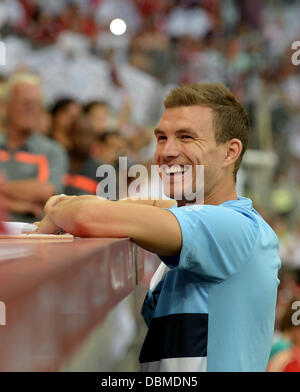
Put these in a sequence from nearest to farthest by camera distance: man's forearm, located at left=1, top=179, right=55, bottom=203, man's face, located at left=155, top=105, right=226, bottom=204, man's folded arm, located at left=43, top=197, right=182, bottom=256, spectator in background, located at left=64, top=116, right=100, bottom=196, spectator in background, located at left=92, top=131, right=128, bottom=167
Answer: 1. man's folded arm, located at left=43, top=197, right=182, bottom=256
2. man's face, located at left=155, top=105, right=226, bottom=204
3. man's forearm, located at left=1, top=179, right=55, bottom=203
4. spectator in background, located at left=64, top=116, right=100, bottom=196
5. spectator in background, located at left=92, top=131, right=128, bottom=167

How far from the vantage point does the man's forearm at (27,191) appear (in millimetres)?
2172

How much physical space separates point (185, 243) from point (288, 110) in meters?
4.86

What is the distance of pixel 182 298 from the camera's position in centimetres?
97

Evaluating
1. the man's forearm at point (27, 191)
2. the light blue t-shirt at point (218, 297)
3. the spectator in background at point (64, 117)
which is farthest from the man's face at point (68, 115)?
the light blue t-shirt at point (218, 297)

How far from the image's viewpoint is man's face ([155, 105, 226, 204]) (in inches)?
41.5

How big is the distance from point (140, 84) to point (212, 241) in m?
3.46

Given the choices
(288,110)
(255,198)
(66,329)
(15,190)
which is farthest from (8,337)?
(288,110)

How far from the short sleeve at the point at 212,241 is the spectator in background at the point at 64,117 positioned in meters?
1.84

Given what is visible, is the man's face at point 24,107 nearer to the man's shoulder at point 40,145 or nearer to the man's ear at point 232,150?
the man's shoulder at point 40,145

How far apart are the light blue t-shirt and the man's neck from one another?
1394 millimetres

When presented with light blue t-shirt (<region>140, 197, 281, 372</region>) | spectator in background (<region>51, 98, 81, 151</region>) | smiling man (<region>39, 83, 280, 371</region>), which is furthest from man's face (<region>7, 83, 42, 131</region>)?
light blue t-shirt (<region>140, 197, 281, 372</region>)

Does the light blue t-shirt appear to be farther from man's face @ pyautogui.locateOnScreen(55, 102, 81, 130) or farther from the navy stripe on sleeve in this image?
man's face @ pyautogui.locateOnScreen(55, 102, 81, 130)

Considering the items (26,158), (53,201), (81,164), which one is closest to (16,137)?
(26,158)
